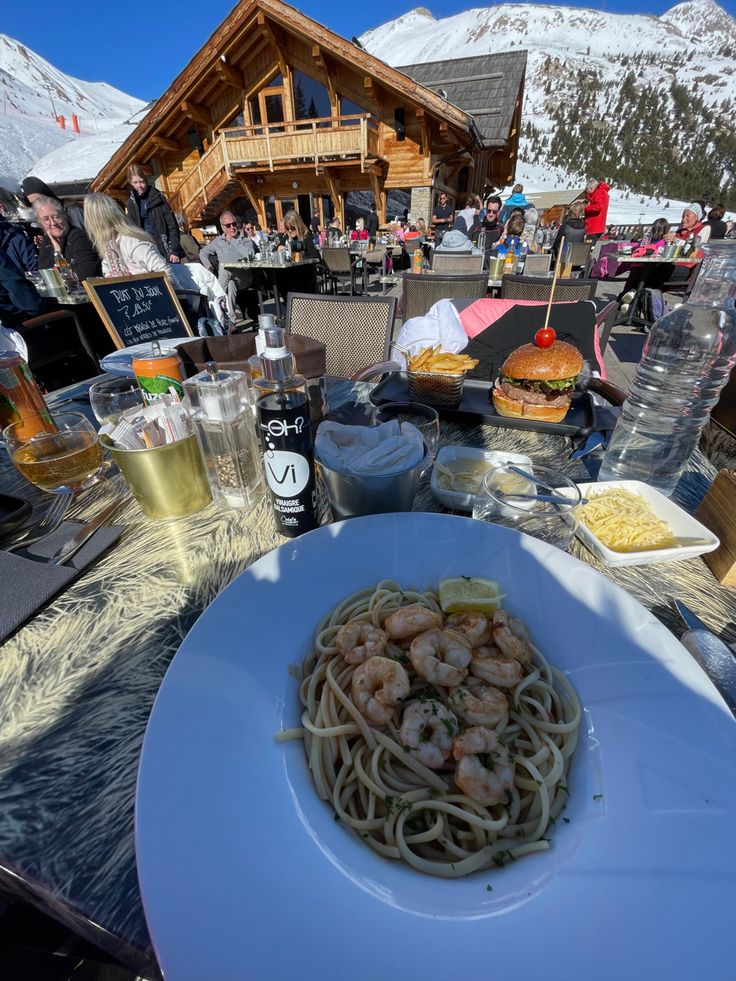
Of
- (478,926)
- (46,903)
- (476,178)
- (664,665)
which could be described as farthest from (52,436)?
(476,178)

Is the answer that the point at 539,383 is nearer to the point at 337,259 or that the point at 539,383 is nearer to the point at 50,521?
the point at 50,521

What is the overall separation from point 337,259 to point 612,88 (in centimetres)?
7977

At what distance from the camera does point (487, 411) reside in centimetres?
186

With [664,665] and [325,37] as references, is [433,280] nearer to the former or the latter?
[664,665]

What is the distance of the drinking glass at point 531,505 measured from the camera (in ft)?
3.54

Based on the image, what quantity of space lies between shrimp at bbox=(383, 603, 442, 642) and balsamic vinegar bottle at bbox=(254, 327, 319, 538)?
0.39m

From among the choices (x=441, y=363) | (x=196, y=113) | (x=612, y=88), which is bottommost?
(x=441, y=363)

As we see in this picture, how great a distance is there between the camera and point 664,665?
2.49ft

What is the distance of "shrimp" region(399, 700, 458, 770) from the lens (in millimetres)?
783

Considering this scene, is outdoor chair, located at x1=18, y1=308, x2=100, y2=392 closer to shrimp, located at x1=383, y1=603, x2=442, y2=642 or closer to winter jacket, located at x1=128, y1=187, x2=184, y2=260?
shrimp, located at x1=383, y1=603, x2=442, y2=642

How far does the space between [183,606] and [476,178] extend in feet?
79.9

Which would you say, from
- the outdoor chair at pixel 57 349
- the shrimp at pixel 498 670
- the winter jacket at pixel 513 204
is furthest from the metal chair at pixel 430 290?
the winter jacket at pixel 513 204

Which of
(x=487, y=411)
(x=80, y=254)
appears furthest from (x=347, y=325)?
(x=80, y=254)

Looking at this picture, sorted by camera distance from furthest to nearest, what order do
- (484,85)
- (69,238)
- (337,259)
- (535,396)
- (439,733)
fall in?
(484,85)
(337,259)
(69,238)
(535,396)
(439,733)
